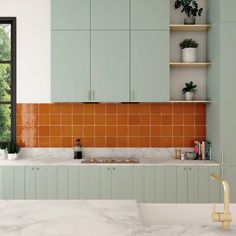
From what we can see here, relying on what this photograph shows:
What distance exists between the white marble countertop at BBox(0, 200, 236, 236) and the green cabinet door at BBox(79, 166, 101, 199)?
6.83ft

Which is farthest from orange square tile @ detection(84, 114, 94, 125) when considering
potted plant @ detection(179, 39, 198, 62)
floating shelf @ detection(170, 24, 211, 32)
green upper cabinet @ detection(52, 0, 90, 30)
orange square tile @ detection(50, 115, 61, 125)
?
floating shelf @ detection(170, 24, 211, 32)

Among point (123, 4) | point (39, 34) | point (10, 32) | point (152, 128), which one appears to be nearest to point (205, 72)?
point (152, 128)

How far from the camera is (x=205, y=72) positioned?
16.2ft

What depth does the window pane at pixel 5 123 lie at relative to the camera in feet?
16.6

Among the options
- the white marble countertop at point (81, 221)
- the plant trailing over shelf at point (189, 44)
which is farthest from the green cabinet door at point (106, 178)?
the white marble countertop at point (81, 221)

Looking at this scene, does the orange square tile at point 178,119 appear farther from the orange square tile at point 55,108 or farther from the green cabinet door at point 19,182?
the green cabinet door at point 19,182

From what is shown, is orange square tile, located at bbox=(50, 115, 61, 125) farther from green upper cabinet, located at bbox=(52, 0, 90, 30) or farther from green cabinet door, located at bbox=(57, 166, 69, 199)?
green upper cabinet, located at bbox=(52, 0, 90, 30)

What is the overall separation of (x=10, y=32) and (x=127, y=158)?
204 cm

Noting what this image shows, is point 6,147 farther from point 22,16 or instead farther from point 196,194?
point 196,194

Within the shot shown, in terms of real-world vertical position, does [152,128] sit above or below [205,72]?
below

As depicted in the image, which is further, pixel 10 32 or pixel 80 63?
pixel 10 32

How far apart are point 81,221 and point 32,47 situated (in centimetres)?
342

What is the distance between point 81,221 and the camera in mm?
1908

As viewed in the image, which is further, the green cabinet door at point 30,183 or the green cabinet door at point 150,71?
the green cabinet door at point 150,71
